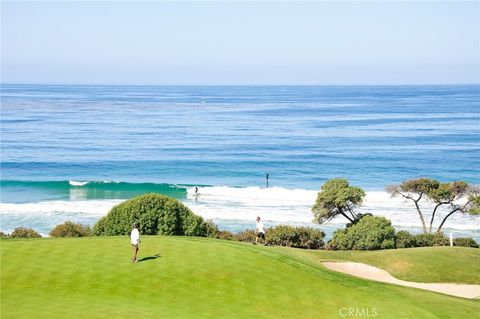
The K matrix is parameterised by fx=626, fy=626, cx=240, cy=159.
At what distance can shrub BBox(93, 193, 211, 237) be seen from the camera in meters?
34.5

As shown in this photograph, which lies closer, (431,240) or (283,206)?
(431,240)

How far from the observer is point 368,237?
39625 mm

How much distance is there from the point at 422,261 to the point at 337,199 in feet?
34.1

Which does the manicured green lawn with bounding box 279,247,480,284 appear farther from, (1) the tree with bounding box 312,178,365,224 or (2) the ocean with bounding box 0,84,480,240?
(2) the ocean with bounding box 0,84,480,240

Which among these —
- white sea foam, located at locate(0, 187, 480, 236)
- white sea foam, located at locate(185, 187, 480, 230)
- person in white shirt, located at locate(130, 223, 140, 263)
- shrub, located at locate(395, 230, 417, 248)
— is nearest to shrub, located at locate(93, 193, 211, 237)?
person in white shirt, located at locate(130, 223, 140, 263)

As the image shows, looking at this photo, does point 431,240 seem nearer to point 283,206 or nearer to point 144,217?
point 144,217

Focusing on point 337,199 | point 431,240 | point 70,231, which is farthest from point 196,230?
point 431,240

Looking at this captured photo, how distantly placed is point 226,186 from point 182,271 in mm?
49333

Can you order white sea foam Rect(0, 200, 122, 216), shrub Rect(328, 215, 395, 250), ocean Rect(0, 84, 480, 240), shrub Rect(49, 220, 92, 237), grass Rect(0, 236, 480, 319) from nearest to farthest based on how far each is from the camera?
grass Rect(0, 236, 480, 319)
shrub Rect(49, 220, 92, 237)
shrub Rect(328, 215, 395, 250)
white sea foam Rect(0, 200, 122, 216)
ocean Rect(0, 84, 480, 240)

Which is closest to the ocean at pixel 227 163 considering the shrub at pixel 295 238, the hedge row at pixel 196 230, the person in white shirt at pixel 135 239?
the shrub at pixel 295 238

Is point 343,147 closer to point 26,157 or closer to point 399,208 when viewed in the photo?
point 399,208

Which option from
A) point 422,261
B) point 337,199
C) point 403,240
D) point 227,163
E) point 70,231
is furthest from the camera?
point 227,163

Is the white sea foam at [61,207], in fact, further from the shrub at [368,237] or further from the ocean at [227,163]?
the shrub at [368,237]

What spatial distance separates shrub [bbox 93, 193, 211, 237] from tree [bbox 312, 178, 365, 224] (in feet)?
42.6
